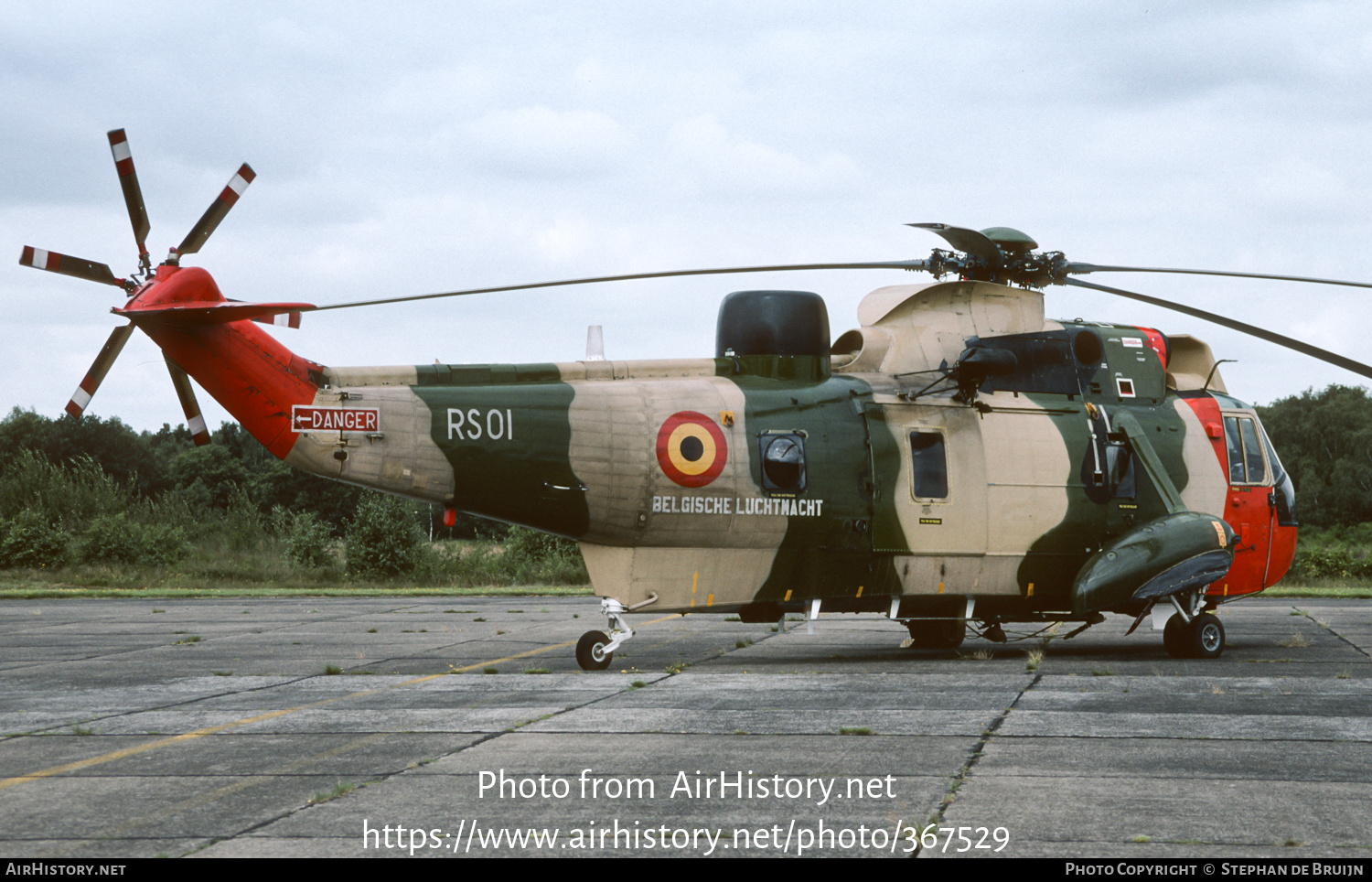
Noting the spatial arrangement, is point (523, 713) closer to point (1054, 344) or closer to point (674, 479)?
point (674, 479)

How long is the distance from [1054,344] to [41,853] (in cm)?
1388

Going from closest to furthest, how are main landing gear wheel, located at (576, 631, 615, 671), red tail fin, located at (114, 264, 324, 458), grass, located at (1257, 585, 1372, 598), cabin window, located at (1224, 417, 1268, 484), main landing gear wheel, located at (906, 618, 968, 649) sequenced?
red tail fin, located at (114, 264, 324, 458) → main landing gear wheel, located at (576, 631, 615, 671) → main landing gear wheel, located at (906, 618, 968, 649) → cabin window, located at (1224, 417, 1268, 484) → grass, located at (1257, 585, 1372, 598)

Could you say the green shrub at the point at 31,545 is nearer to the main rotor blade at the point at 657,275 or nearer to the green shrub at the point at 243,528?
the green shrub at the point at 243,528

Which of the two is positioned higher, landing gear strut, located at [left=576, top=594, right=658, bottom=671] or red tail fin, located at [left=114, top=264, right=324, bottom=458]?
red tail fin, located at [left=114, top=264, right=324, bottom=458]

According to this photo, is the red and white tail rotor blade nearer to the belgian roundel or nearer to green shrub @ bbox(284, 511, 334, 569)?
the belgian roundel

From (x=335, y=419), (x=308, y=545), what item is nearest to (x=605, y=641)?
(x=335, y=419)

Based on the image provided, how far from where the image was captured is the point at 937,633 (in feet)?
57.2

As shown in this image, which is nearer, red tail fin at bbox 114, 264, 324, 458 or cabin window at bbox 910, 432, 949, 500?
red tail fin at bbox 114, 264, 324, 458

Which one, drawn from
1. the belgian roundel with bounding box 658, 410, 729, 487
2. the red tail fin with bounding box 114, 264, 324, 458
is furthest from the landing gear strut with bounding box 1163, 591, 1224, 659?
Result: the red tail fin with bounding box 114, 264, 324, 458

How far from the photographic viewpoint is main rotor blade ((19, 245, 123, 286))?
43.0 ft

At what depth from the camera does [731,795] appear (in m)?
7.45

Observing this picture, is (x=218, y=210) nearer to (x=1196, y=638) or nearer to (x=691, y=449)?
(x=691, y=449)

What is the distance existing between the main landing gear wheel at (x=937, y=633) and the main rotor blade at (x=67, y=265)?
11305 millimetres

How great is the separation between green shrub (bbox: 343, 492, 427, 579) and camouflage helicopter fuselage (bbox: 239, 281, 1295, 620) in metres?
26.3
